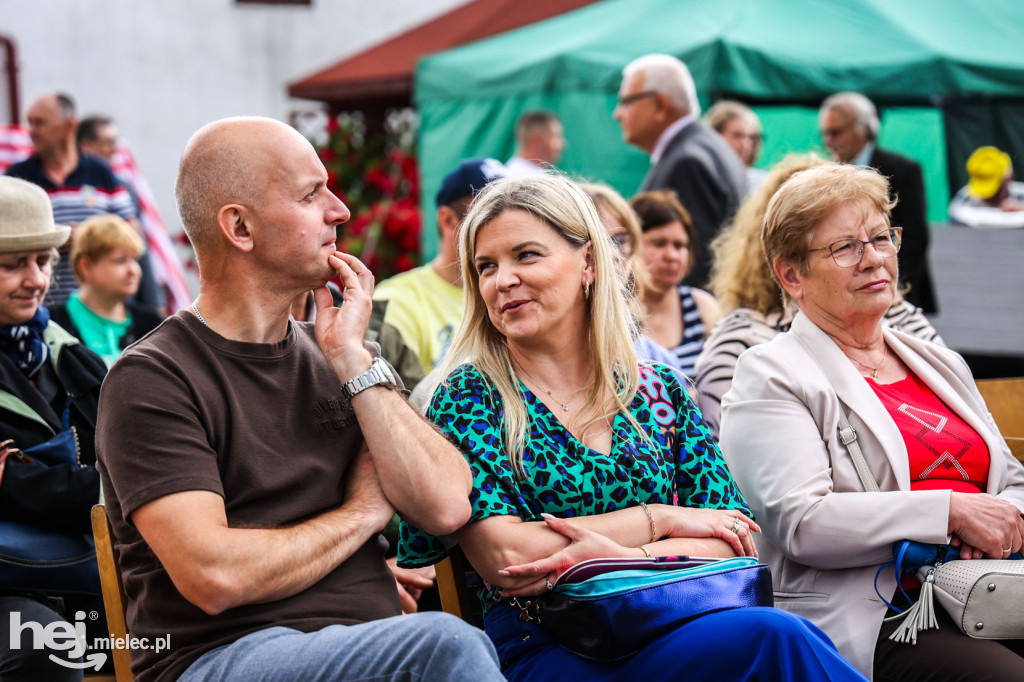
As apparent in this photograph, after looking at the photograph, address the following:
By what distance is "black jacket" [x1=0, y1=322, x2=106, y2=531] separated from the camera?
2770 millimetres

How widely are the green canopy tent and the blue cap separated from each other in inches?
183

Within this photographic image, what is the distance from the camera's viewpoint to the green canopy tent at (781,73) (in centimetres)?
880

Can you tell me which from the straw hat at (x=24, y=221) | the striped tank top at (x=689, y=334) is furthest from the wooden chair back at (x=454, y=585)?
the striped tank top at (x=689, y=334)

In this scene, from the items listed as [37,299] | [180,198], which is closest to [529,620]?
[180,198]

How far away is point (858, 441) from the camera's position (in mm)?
2807

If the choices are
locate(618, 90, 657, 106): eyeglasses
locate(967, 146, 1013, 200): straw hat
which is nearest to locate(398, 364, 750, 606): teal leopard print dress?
locate(618, 90, 657, 106): eyeglasses

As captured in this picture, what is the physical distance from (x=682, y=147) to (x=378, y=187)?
644 cm

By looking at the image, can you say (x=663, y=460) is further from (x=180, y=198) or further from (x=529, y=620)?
(x=180, y=198)

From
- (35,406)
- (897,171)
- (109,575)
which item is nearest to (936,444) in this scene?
(109,575)

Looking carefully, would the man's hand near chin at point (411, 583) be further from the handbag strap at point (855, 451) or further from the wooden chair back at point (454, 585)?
the handbag strap at point (855, 451)

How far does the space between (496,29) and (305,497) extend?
9.52 m

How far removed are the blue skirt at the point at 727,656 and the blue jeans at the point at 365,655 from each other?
373mm

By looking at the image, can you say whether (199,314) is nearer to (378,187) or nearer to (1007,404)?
(1007,404)

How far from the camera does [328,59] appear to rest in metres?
13.6
